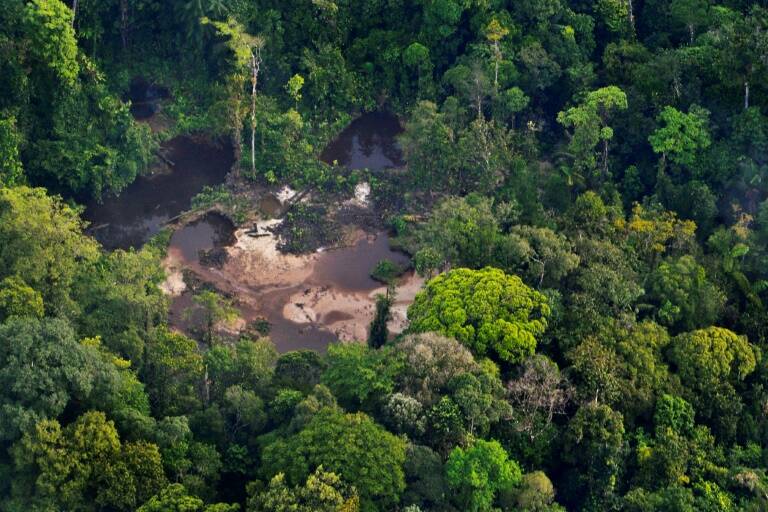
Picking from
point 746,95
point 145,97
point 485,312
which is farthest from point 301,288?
point 746,95

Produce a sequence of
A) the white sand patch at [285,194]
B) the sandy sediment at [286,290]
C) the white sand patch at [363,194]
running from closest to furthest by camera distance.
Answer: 1. the sandy sediment at [286,290]
2. the white sand patch at [285,194]
3. the white sand patch at [363,194]

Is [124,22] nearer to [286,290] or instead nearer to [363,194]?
[363,194]

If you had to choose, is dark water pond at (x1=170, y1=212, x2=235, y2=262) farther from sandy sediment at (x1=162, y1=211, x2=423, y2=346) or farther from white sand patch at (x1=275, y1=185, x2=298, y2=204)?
white sand patch at (x1=275, y1=185, x2=298, y2=204)

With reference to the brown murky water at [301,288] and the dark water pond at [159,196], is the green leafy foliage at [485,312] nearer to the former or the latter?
the brown murky water at [301,288]

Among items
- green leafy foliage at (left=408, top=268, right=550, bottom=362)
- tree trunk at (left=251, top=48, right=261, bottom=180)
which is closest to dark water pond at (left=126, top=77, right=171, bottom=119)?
tree trunk at (left=251, top=48, right=261, bottom=180)

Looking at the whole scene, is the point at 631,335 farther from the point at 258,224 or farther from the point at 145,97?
the point at 145,97

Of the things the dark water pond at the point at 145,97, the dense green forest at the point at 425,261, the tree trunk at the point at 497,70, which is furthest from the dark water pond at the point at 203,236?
the tree trunk at the point at 497,70
